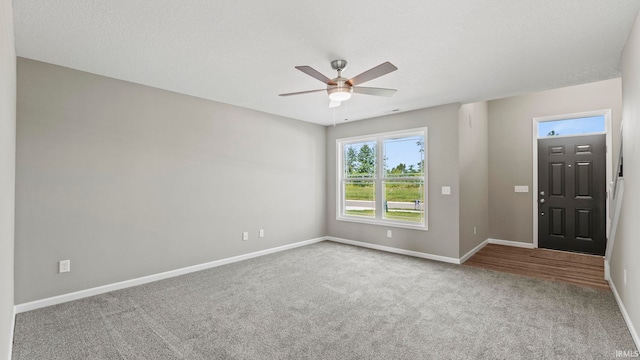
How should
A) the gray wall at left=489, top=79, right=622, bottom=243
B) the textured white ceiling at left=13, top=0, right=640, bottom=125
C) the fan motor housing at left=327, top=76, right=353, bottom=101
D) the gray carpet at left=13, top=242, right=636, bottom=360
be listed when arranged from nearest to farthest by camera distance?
the textured white ceiling at left=13, top=0, right=640, bottom=125, the gray carpet at left=13, top=242, right=636, bottom=360, the fan motor housing at left=327, top=76, right=353, bottom=101, the gray wall at left=489, top=79, right=622, bottom=243

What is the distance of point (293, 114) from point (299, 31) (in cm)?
287

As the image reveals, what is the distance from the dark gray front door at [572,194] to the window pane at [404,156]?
7.70 feet

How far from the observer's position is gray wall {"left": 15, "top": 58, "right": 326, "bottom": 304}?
295cm

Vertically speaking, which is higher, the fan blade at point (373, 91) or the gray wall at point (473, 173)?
the fan blade at point (373, 91)

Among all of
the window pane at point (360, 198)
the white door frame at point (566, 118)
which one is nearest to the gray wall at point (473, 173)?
the white door frame at point (566, 118)

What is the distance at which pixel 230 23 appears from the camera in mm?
2289

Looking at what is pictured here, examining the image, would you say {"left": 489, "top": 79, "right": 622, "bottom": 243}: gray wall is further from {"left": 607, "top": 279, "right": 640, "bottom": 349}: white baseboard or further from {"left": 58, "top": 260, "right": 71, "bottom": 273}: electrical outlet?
{"left": 58, "top": 260, "right": 71, "bottom": 273}: electrical outlet

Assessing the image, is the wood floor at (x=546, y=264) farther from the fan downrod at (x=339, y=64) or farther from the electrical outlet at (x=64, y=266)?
the electrical outlet at (x=64, y=266)

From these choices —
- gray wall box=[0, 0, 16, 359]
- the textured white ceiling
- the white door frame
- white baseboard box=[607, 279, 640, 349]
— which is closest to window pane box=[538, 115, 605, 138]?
the white door frame

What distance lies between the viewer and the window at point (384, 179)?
5.05 metres

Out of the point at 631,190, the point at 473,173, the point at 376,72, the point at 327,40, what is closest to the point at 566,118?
the point at 473,173

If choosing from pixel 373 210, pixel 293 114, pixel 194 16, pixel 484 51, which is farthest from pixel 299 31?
pixel 373 210

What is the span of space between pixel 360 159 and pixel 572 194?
3710 millimetres

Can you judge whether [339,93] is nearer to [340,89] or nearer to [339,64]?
[340,89]
